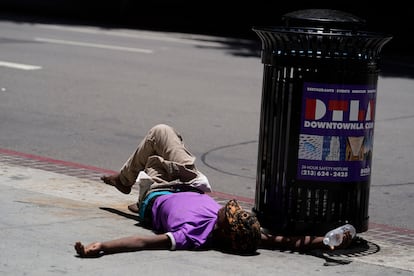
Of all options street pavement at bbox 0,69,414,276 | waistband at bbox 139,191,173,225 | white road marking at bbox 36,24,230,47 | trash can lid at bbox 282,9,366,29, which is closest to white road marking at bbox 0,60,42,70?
white road marking at bbox 36,24,230,47

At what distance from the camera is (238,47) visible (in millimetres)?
23938

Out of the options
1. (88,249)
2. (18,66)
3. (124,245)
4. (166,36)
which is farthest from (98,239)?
(166,36)

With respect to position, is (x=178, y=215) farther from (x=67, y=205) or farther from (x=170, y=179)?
(x=67, y=205)

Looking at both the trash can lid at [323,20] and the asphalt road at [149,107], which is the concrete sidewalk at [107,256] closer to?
the asphalt road at [149,107]

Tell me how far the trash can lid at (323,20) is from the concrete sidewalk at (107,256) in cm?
165

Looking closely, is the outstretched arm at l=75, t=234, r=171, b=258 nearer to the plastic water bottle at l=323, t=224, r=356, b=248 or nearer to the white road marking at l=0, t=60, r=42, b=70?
the plastic water bottle at l=323, t=224, r=356, b=248

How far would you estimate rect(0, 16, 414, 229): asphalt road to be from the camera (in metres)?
10.1

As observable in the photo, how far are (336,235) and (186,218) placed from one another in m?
1.09

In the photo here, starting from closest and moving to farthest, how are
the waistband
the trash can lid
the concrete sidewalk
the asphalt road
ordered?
the concrete sidewalk → the trash can lid → the waistband → the asphalt road

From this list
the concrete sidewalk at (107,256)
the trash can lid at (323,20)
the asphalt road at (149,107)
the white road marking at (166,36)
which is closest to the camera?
the concrete sidewalk at (107,256)

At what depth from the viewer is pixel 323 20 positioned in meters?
6.71

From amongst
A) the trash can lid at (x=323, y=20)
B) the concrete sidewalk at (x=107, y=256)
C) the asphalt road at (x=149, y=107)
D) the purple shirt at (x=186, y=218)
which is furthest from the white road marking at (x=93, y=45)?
the purple shirt at (x=186, y=218)

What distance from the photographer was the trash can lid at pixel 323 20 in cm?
671

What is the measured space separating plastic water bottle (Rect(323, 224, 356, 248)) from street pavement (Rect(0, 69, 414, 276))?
0.10m
